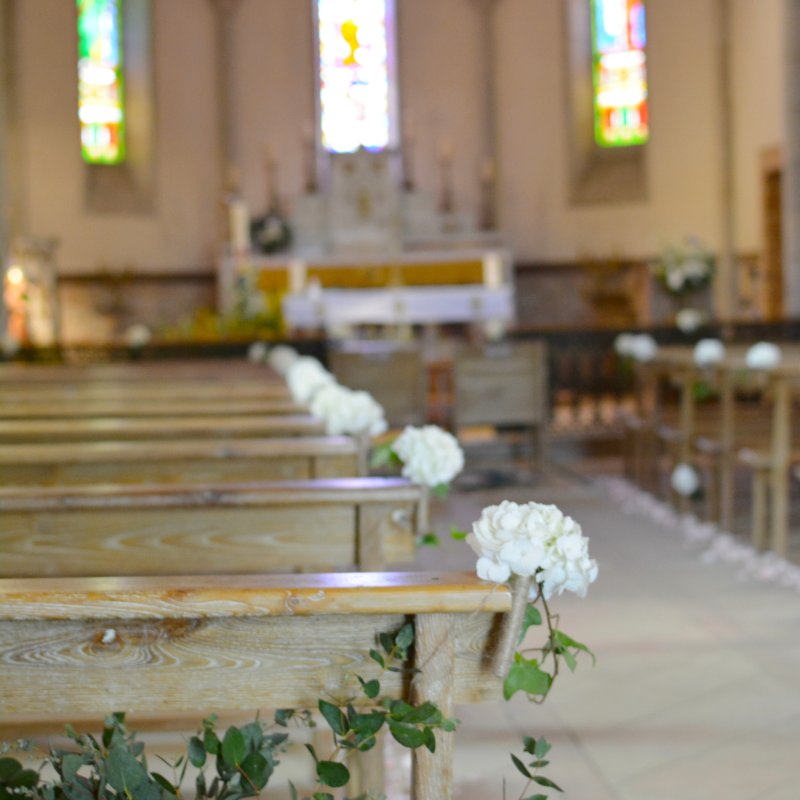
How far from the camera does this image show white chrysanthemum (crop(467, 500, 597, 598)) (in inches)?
61.1

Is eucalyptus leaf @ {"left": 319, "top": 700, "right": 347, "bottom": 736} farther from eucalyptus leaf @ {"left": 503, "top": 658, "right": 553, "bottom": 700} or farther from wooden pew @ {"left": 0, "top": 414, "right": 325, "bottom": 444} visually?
wooden pew @ {"left": 0, "top": 414, "right": 325, "bottom": 444}

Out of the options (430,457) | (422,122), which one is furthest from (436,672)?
(422,122)

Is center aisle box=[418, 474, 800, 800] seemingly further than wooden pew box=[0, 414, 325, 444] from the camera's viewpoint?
No

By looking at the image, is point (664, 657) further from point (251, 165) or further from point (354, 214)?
point (251, 165)

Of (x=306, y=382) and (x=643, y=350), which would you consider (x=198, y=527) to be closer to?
(x=306, y=382)

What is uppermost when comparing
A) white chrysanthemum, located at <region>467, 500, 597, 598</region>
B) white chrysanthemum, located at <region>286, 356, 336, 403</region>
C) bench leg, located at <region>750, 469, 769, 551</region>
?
white chrysanthemum, located at <region>286, 356, 336, 403</region>

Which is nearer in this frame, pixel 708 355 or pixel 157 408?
pixel 157 408

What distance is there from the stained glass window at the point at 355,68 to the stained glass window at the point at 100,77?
2291mm

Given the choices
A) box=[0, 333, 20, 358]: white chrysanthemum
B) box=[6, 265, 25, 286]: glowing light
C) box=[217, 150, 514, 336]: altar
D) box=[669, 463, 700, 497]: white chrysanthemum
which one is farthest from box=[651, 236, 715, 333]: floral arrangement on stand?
box=[6, 265, 25, 286]: glowing light

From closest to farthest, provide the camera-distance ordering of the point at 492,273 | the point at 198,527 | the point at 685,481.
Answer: the point at 198,527 < the point at 685,481 < the point at 492,273

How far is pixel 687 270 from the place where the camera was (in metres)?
11.2

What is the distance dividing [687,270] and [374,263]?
363 cm

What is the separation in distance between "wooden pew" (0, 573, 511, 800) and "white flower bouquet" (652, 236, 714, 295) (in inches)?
387

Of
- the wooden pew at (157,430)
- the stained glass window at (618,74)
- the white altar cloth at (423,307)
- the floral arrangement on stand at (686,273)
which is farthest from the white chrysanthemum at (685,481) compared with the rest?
the stained glass window at (618,74)
